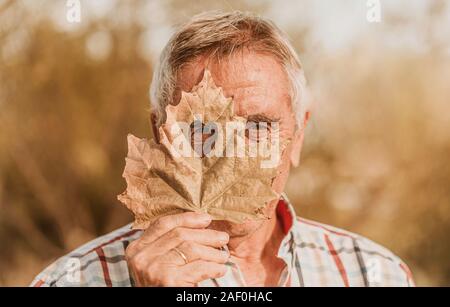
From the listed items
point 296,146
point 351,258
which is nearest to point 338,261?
point 351,258

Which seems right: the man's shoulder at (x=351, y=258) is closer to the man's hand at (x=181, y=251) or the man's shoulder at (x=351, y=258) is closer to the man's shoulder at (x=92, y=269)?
A: the man's shoulder at (x=92, y=269)

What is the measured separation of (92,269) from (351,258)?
0.75 meters

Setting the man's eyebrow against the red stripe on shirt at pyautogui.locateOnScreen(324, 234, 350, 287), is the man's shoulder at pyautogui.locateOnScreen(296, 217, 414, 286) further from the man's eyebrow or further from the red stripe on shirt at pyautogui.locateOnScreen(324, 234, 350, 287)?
the man's eyebrow

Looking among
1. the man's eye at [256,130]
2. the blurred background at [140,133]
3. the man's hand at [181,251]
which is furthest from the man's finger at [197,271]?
the blurred background at [140,133]

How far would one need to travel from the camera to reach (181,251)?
3.11 ft

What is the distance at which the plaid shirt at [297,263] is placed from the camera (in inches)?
59.9

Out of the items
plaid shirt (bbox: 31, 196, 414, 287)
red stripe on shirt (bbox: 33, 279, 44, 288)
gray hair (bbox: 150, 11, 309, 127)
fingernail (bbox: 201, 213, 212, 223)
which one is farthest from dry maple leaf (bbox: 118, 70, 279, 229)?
red stripe on shirt (bbox: 33, 279, 44, 288)

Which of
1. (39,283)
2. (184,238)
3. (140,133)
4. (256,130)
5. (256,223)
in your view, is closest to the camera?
(184,238)

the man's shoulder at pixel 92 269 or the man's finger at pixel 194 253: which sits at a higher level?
the man's finger at pixel 194 253

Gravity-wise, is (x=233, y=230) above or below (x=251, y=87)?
below

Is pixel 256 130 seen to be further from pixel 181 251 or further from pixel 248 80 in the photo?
pixel 181 251

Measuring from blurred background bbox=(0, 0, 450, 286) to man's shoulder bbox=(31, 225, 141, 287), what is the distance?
1777mm

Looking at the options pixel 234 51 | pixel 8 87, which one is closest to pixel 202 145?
pixel 234 51

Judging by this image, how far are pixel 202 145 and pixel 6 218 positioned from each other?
278 cm
